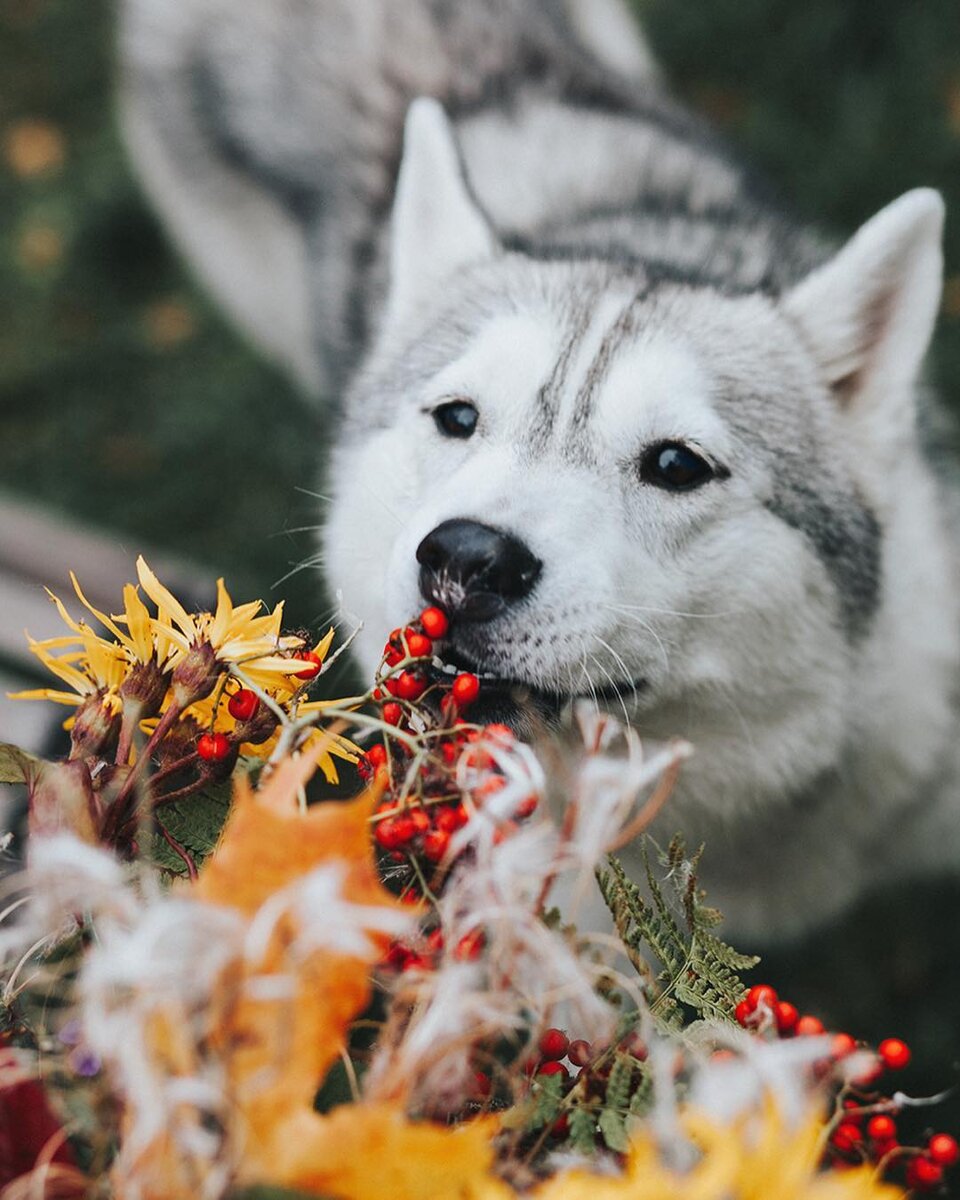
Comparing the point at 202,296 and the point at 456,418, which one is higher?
the point at 456,418

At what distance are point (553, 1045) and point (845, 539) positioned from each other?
4.93 feet

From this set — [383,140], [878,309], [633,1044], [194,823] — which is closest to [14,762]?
[194,823]

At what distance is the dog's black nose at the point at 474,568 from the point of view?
1.76m

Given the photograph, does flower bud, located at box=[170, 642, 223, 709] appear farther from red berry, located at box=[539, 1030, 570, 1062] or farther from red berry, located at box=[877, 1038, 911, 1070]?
red berry, located at box=[877, 1038, 911, 1070]

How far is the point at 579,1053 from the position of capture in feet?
3.52

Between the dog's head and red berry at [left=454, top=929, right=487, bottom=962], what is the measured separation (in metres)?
0.85

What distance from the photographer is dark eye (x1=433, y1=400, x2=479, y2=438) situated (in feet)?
7.41

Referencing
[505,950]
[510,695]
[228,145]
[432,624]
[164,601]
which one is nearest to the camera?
[505,950]

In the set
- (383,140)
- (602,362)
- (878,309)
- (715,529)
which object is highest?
(878,309)

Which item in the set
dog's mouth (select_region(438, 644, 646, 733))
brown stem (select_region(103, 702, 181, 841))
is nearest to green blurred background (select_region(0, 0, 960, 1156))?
dog's mouth (select_region(438, 644, 646, 733))

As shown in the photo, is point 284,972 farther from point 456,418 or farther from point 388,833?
point 456,418

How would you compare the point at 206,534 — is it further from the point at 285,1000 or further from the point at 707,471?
the point at 285,1000

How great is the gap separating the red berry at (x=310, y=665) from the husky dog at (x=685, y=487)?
574mm

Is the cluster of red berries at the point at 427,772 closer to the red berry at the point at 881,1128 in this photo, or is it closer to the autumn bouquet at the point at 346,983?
the autumn bouquet at the point at 346,983
